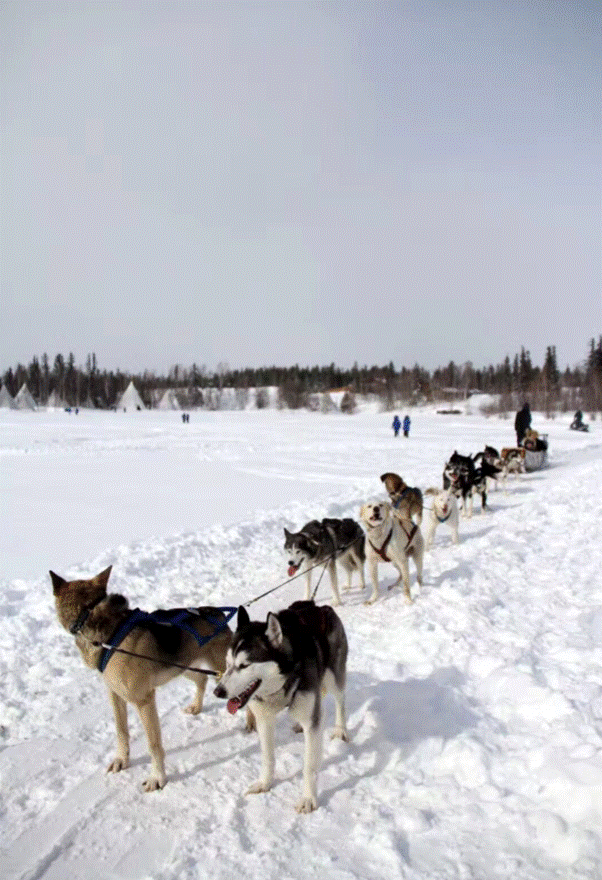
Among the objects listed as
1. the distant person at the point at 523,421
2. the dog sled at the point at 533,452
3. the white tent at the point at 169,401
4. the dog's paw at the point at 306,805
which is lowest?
the dog's paw at the point at 306,805

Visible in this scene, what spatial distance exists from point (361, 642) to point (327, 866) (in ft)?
8.41

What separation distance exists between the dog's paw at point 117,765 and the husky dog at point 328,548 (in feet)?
9.13

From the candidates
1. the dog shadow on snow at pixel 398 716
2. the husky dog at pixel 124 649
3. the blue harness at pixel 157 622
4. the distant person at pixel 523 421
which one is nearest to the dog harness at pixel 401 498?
the dog shadow on snow at pixel 398 716

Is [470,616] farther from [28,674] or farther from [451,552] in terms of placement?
[28,674]

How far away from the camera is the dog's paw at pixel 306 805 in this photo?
309 cm

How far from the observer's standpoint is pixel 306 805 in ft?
10.1

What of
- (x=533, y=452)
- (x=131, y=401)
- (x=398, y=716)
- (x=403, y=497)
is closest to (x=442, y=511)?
(x=403, y=497)

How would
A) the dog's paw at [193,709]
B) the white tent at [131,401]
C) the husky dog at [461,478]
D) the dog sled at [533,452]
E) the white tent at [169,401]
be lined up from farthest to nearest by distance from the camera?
the white tent at [169,401] → the white tent at [131,401] → the dog sled at [533,452] → the husky dog at [461,478] → the dog's paw at [193,709]

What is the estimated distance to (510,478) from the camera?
1770cm

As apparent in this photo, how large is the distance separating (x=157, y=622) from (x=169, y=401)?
4366 inches

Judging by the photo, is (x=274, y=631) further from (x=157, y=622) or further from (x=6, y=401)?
(x=6, y=401)

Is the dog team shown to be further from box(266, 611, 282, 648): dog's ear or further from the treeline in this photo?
the treeline

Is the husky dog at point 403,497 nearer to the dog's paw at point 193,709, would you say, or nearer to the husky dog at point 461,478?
the husky dog at point 461,478

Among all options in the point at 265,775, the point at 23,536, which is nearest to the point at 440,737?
the point at 265,775
